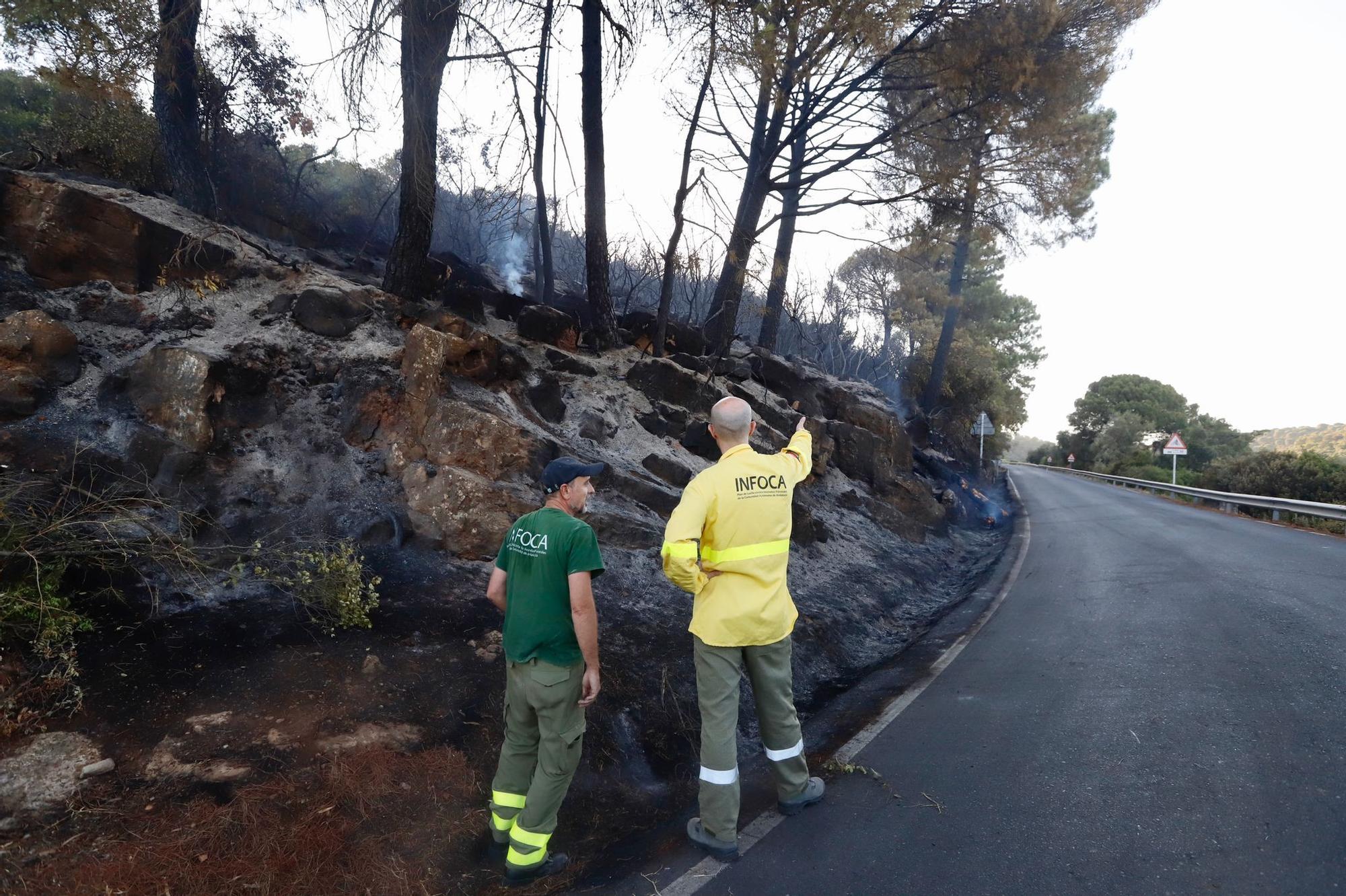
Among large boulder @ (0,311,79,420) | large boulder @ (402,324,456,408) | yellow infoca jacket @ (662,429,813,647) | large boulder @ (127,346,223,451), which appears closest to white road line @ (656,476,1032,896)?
yellow infoca jacket @ (662,429,813,647)

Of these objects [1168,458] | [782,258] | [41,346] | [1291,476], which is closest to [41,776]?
[41,346]

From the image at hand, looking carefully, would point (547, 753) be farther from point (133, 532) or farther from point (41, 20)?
point (41, 20)

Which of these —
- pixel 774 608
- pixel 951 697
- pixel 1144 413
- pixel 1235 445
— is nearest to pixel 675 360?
pixel 951 697

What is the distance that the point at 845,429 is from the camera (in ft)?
41.4

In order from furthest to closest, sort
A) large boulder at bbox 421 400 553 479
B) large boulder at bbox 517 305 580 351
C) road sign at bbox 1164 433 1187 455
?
road sign at bbox 1164 433 1187 455
large boulder at bbox 517 305 580 351
large boulder at bbox 421 400 553 479

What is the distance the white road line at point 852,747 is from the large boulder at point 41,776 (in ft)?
8.45

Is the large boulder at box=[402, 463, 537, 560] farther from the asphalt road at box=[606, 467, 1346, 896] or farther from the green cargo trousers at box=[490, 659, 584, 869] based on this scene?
the asphalt road at box=[606, 467, 1346, 896]

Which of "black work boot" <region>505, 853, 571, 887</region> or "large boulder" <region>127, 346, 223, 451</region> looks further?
"large boulder" <region>127, 346, 223, 451</region>

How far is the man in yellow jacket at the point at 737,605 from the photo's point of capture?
10.8ft

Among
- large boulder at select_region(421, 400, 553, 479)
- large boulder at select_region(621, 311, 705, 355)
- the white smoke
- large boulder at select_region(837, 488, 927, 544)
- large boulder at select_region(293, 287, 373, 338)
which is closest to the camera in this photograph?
large boulder at select_region(421, 400, 553, 479)

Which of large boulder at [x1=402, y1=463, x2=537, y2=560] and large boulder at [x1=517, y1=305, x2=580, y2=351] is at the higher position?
large boulder at [x1=517, y1=305, x2=580, y2=351]

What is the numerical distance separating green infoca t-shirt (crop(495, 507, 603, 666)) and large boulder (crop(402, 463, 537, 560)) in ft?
8.87

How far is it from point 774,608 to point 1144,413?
5756 cm

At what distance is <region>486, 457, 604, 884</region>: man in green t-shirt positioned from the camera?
3115 mm
